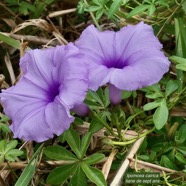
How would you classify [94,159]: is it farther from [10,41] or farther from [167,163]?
[10,41]

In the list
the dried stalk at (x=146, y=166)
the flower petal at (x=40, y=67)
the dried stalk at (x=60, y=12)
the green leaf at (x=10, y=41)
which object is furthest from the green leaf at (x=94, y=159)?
the dried stalk at (x=60, y=12)

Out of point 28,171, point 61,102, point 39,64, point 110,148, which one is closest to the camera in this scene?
point 61,102

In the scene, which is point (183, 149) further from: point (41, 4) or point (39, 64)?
point (41, 4)

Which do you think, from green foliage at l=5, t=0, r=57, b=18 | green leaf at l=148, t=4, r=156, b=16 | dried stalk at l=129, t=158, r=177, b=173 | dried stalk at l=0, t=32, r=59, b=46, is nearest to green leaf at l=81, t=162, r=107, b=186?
dried stalk at l=129, t=158, r=177, b=173

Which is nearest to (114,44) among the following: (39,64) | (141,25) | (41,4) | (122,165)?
(141,25)

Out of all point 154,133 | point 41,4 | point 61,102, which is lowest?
point 154,133

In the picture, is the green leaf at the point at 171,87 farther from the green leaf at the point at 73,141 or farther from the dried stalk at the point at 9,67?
Answer: the dried stalk at the point at 9,67

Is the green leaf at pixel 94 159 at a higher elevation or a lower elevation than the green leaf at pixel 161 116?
lower

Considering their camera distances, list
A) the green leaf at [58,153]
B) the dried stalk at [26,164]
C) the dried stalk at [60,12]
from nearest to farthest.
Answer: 1. the green leaf at [58,153]
2. the dried stalk at [26,164]
3. the dried stalk at [60,12]
